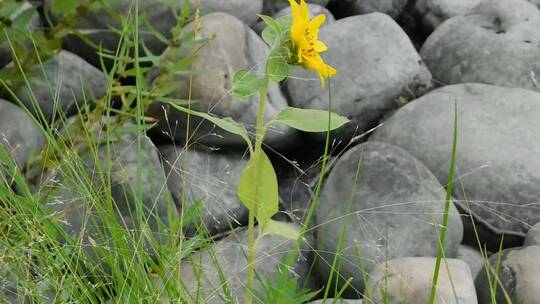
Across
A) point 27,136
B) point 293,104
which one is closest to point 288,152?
point 293,104

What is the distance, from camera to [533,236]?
2031 mm

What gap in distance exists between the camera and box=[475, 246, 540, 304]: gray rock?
183cm

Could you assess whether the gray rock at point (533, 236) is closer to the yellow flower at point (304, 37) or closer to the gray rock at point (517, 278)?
the gray rock at point (517, 278)

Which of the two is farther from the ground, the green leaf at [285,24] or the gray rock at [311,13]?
the green leaf at [285,24]

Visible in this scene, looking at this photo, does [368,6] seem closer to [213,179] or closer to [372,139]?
[372,139]

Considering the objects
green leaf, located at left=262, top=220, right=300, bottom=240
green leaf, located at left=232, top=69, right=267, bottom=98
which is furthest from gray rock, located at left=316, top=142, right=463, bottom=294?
green leaf, located at left=232, top=69, right=267, bottom=98

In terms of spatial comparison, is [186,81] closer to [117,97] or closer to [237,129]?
[117,97]

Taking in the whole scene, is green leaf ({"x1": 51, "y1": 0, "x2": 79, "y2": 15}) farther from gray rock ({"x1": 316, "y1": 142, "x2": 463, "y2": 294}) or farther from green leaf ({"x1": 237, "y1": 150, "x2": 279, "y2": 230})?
green leaf ({"x1": 237, "y1": 150, "x2": 279, "y2": 230})

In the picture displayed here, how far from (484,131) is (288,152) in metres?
0.51

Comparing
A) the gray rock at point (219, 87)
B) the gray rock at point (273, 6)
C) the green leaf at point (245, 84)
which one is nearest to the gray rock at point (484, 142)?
the gray rock at point (219, 87)

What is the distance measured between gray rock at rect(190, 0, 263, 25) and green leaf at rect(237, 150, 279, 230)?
1167mm

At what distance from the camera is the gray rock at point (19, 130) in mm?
2205

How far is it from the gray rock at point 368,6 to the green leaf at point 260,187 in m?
1.56

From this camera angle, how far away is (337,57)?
251 centimetres
